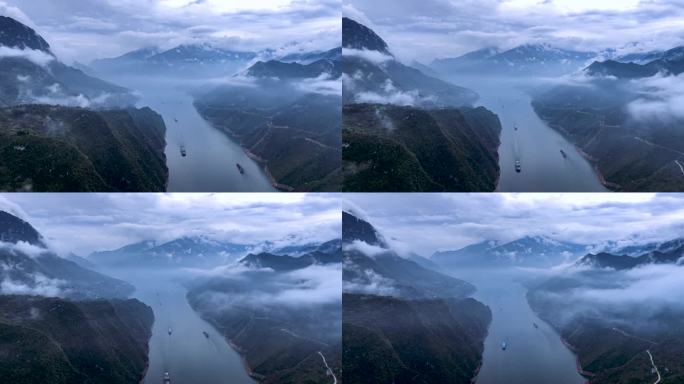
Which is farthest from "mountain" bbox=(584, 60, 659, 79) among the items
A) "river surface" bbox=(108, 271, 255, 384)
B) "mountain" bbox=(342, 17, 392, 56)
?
"river surface" bbox=(108, 271, 255, 384)

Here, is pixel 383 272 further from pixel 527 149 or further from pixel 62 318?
pixel 62 318

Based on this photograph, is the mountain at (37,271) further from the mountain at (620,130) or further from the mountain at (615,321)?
the mountain at (620,130)

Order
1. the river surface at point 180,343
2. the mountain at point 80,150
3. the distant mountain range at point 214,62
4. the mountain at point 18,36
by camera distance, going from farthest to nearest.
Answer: the distant mountain range at point 214,62 → the river surface at point 180,343 → the mountain at point 18,36 → the mountain at point 80,150

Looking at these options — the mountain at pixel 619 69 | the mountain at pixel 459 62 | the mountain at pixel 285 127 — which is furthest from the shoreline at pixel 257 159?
the mountain at pixel 619 69

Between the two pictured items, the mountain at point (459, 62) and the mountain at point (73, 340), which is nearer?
the mountain at point (73, 340)

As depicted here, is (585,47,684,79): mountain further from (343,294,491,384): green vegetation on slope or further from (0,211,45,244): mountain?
(0,211,45,244): mountain

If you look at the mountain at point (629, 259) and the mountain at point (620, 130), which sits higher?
the mountain at point (620, 130)
